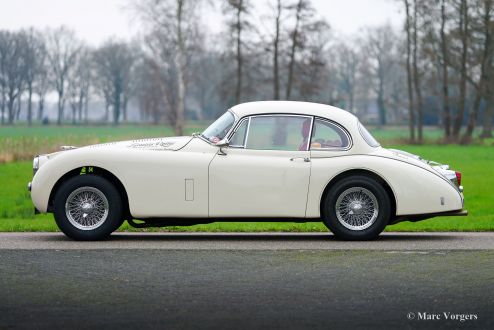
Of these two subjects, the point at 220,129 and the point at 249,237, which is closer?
the point at 220,129

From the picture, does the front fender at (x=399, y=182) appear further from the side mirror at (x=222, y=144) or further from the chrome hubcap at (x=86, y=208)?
the chrome hubcap at (x=86, y=208)

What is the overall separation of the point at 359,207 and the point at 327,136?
0.93m

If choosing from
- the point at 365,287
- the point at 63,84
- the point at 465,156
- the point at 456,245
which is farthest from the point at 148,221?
the point at 63,84

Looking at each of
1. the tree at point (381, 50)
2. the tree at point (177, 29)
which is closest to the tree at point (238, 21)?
the tree at point (177, 29)

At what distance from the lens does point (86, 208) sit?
11086mm

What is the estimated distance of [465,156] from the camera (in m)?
40.5

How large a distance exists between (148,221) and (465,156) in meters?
30.8

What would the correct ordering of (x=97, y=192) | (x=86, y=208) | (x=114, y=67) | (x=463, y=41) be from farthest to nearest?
(x=114, y=67) → (x=463, y=41) → (x=86, y=208) → (x=97, y=192)

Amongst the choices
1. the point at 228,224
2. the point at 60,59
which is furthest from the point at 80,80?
the point at 228,224

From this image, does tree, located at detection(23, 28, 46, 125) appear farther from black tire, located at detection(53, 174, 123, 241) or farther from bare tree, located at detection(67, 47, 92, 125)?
black tire, located at detection(53, 174, 123, 241)

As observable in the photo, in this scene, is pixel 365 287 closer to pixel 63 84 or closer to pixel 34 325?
pixel 34 325

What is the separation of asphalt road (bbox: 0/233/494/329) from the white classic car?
34 cm

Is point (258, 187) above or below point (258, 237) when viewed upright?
above

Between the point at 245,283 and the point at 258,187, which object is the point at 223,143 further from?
the point at 245,283
